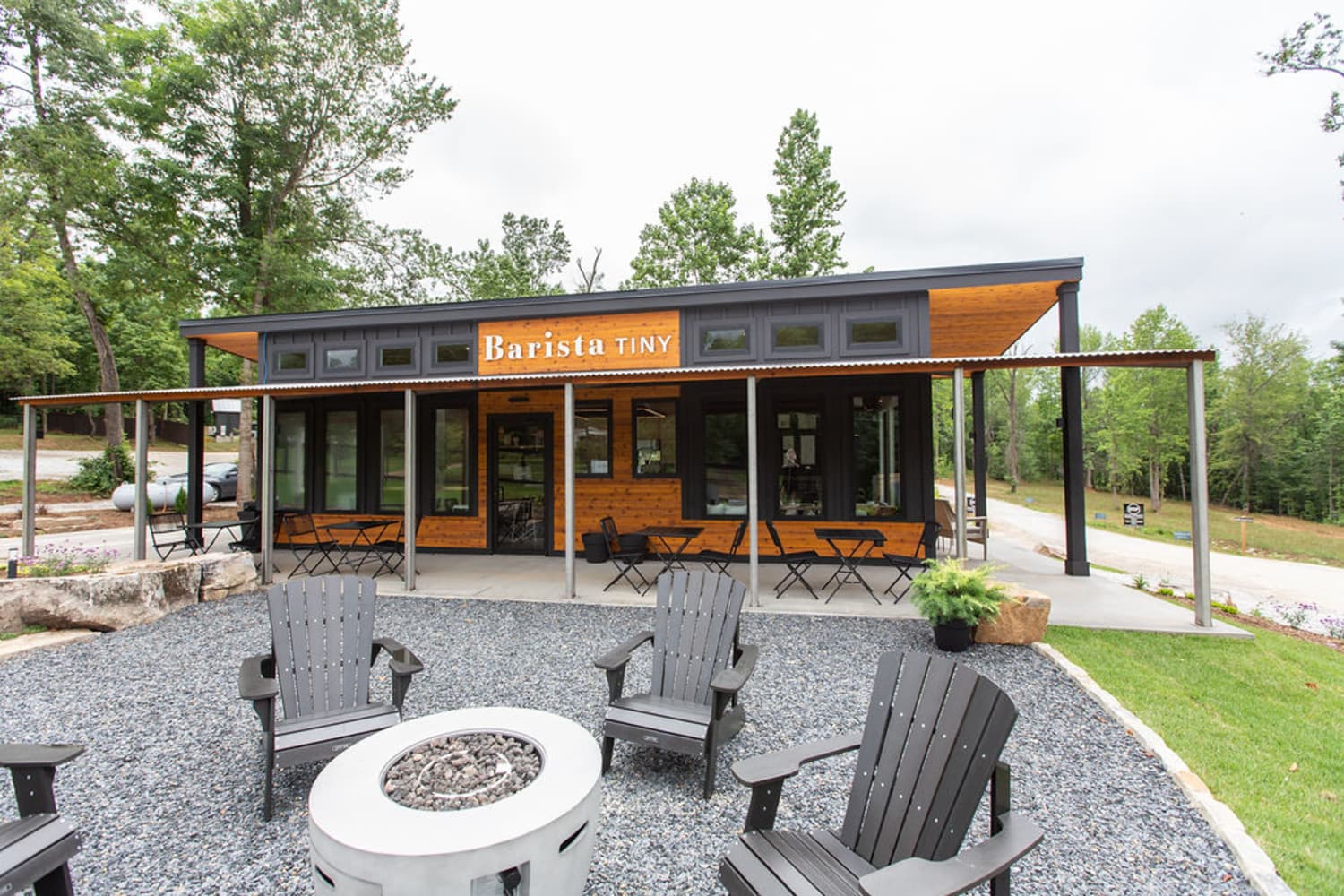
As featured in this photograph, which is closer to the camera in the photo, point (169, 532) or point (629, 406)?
point (169, 532)

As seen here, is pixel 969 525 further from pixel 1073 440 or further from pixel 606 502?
pixel 606 502

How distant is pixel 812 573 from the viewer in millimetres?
7648

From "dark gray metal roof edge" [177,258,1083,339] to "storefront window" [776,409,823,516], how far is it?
1707 mm

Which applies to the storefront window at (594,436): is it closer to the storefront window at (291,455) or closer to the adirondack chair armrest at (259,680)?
the storefront window at (291,455)

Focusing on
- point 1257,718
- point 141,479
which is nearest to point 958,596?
point 1257,718

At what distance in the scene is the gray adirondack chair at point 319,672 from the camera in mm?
2508

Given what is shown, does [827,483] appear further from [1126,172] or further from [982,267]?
[1126,172]

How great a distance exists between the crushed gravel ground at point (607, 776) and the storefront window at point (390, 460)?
4064 millimetres

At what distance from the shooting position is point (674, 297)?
7863 mm

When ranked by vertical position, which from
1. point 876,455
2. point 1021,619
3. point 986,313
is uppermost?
point 986,313

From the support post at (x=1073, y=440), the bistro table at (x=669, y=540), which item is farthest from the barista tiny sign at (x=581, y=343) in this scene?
the support post at (x=1073, y=440)

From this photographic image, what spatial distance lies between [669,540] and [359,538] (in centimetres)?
515

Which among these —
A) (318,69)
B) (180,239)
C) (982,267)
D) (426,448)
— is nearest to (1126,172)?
(982,267)

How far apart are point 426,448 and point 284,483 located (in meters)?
2.73
